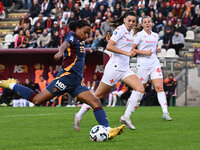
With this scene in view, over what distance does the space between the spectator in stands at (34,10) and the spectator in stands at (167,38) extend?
9599 millimetres

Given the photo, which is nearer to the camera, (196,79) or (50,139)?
(50,139)

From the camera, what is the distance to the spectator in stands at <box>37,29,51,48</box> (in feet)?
89.3

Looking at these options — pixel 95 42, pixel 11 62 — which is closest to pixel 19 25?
pixel 11 62

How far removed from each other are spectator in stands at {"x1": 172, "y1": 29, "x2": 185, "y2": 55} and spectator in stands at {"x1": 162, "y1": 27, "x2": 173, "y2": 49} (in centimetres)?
17

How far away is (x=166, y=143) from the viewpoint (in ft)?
28.1

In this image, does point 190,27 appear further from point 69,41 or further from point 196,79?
point 69,41

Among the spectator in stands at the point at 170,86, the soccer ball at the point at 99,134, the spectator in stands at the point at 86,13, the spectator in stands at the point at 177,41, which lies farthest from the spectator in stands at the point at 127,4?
the soccer ball at the point at 99,134

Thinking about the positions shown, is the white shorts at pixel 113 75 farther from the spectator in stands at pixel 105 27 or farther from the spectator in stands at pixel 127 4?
the spectator in stands at pixel 127 4

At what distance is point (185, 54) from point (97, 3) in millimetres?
7014

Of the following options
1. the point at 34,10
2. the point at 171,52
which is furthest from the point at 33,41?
the point at 171,52

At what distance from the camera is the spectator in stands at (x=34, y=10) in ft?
105

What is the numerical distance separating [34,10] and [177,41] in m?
10.4

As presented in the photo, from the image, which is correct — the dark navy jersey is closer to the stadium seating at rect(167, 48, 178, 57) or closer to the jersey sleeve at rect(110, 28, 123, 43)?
the jersey sleeve at rect(110, 28, 123, 43)

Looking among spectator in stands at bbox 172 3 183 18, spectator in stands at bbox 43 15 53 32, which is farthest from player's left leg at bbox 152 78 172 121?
spectator in stands at bbox 43 15 53 32
